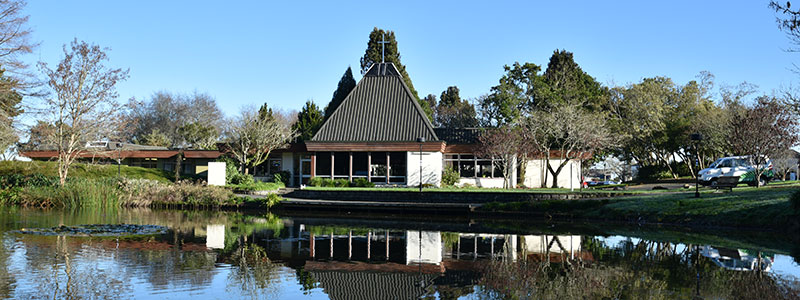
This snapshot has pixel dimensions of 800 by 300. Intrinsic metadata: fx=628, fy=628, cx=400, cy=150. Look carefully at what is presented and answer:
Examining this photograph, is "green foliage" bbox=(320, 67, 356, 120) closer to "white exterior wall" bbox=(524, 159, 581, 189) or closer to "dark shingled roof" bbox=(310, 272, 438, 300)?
"white exterior wall" bbox=(524, 159, 581, 189)

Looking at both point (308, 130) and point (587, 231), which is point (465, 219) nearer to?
point (587, 231)

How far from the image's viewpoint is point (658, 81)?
1929 inches

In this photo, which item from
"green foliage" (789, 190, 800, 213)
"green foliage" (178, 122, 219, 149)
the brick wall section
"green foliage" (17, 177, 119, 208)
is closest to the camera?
"green foliage" (789, 190, 800, 213)

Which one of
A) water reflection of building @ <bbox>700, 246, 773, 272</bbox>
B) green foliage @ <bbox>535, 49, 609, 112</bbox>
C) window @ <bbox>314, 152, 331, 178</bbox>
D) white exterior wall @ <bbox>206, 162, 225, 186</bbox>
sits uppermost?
green foliage @ <bbox>535, 49, 609, 112</bbox>

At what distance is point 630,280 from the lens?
9.35 meters

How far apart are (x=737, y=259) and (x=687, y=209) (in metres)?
8.91

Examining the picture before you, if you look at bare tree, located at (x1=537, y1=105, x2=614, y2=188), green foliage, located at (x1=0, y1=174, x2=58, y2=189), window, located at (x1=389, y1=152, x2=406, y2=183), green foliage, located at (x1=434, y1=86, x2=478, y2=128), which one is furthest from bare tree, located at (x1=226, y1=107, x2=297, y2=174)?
green foliage, located at (x1=434, y1=86, x2=478, y2=128)

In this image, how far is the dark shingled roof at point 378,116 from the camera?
36562mm

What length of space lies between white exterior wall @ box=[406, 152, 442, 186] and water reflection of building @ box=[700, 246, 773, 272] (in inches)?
891

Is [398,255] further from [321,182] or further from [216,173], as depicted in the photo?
[321,182]

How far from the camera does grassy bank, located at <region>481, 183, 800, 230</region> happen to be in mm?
17484

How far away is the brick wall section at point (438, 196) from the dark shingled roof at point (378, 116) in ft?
23.9

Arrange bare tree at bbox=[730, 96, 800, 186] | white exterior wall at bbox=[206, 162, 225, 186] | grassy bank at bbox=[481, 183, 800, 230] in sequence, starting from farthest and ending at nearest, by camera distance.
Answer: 1. white exterior wall at bbox=[206, 162, 225, 186]
2. bare tree at bbox=[730, 96, 800, 186]
3. grassy bank at bbox=[481, 183, 800, 230]

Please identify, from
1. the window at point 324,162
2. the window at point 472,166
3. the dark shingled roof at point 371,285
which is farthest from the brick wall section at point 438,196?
the dark shingled roof at point 371,285
